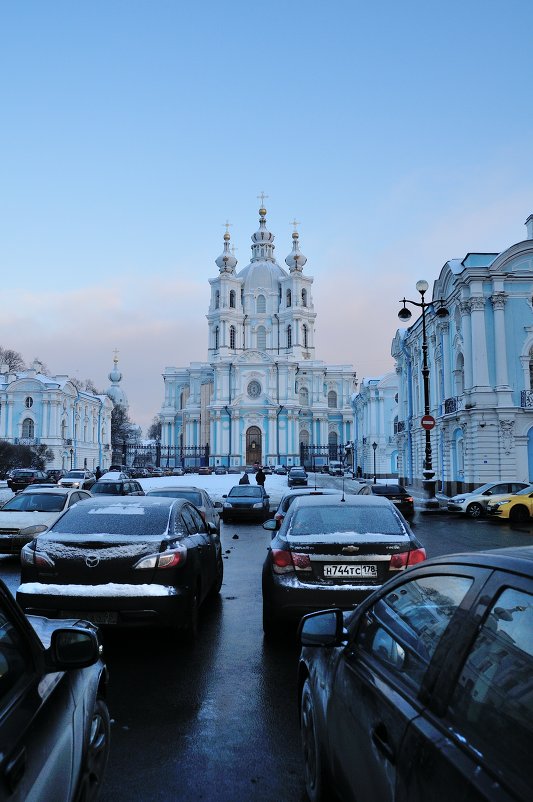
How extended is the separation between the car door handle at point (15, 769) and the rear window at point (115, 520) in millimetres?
4430

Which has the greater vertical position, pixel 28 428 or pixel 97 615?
pixel 28 428

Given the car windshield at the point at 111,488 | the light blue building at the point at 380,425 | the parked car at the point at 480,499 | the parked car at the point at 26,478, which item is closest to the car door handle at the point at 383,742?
the parked car at the point at 480,499

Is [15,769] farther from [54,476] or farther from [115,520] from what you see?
[54,476]

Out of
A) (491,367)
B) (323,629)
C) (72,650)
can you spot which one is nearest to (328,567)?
(323,629)

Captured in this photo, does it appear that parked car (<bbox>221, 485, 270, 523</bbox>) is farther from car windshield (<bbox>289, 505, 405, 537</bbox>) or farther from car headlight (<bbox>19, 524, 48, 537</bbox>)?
car windshield (<bbox>289, 505, 405, 537</bbox>)

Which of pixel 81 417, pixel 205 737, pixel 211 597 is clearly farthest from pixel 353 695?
pixel 81 417

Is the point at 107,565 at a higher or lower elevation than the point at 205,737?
higher

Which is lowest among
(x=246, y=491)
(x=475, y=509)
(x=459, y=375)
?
(x=475, y=509)

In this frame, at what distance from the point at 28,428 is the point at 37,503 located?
6432 cm

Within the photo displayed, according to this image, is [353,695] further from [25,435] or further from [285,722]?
[25,435]

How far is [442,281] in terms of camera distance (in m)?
33.6

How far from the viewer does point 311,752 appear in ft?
11.0

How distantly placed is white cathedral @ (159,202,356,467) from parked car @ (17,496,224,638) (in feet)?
252

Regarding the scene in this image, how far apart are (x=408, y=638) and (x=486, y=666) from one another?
60 cm
